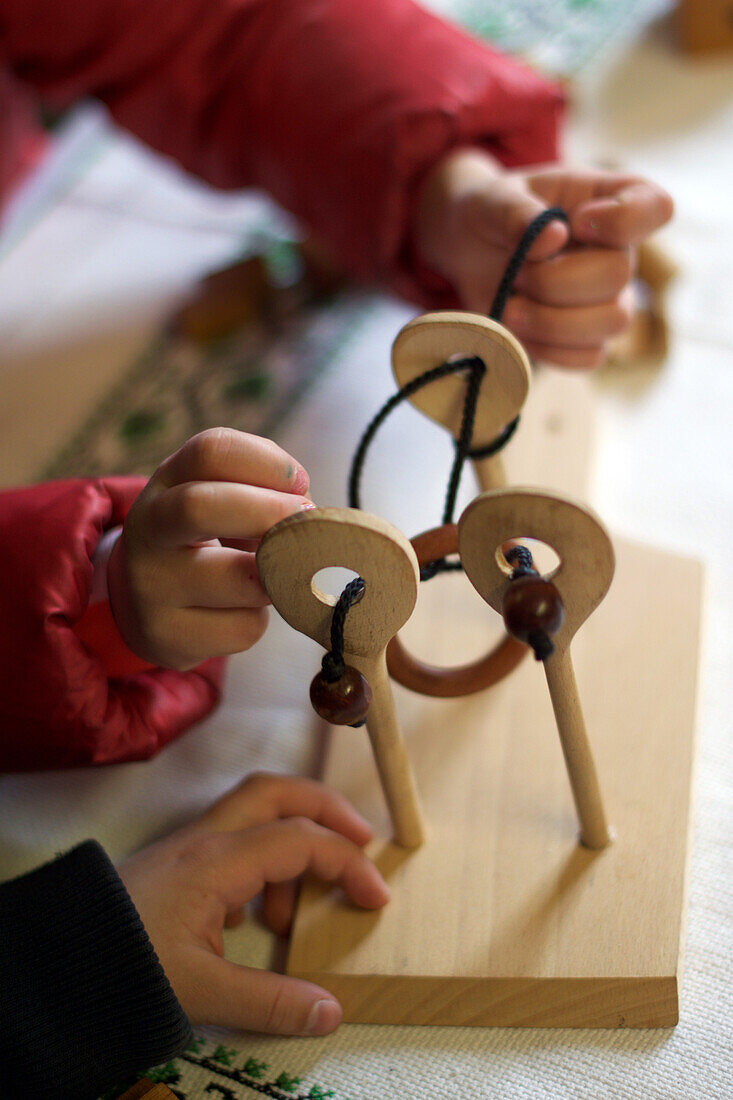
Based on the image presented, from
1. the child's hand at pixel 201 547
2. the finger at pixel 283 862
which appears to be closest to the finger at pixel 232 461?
the child's hand at pixel 201 547

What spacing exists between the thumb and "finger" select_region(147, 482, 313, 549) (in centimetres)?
18

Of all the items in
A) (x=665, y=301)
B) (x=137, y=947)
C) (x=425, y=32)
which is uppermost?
(x=425, y=32)

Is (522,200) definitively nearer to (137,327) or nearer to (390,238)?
(390,238)

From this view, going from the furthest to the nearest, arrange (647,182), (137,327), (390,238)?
(137,327), (390,238), (647,182)

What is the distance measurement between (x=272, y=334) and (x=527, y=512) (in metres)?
0.40

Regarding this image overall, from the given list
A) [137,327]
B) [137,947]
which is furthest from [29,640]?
[137,327]

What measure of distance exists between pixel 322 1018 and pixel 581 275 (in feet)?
1.01

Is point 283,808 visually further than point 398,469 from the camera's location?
No

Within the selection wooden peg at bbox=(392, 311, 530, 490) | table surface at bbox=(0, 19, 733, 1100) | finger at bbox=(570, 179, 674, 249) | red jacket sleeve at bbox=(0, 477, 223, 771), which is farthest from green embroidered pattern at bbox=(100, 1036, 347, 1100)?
finger at bbox=(570, 179, 674, 249)

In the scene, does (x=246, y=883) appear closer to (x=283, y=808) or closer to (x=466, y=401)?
(x=283, y=808)

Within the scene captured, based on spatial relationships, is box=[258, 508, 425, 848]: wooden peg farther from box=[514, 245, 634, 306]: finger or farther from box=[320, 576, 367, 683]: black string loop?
box=[514, 245, 634, 306]: finger

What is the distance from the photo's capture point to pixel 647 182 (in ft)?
1.26

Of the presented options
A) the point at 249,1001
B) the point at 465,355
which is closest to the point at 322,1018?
the point at 249,1001

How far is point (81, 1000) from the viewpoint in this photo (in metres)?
0.30
